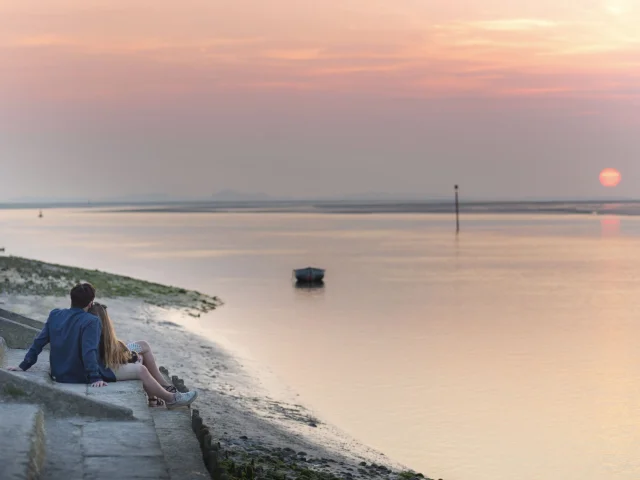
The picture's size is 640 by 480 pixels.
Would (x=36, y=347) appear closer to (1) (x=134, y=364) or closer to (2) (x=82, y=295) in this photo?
(2) (x=82, y=295)

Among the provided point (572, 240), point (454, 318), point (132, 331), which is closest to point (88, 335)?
point (132, 331)

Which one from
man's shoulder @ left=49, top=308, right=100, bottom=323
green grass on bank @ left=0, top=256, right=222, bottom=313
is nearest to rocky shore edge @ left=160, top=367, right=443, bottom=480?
man's shoulder @ left=49, top=308, right=100, bottom=323

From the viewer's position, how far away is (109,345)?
12461 millimetres

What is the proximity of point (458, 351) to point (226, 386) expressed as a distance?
9915mm

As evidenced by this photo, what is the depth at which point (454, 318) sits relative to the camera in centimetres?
3859

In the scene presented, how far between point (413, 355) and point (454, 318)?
10.2 metres

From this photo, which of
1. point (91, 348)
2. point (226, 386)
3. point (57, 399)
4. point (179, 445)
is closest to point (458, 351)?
point (226, 386)

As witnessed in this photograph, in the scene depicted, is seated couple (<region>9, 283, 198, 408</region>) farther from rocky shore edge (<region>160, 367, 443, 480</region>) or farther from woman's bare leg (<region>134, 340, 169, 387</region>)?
rocky shore edge (<region>160, 367, 443, 480</region>)

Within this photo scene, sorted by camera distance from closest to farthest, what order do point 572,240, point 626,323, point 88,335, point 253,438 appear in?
point 88,335 → point 253,438 → point 626,323 → point 572,240

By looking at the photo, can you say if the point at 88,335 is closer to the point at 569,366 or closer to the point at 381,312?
the point at 569,366

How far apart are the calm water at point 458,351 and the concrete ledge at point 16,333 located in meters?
6.87

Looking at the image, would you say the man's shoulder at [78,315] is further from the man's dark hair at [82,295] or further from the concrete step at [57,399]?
the concrete step at [57,399]

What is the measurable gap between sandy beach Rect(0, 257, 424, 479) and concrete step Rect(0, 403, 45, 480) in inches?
154

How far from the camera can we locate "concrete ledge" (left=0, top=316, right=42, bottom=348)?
16.6 metres
